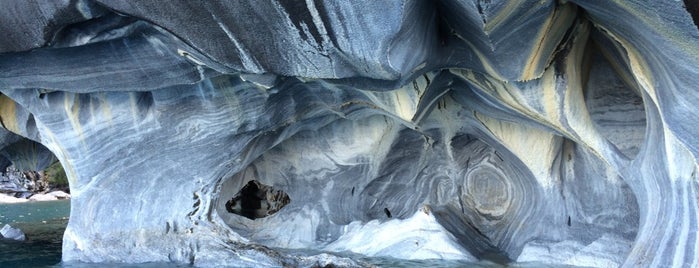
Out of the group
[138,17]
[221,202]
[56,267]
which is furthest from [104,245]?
[138,17]

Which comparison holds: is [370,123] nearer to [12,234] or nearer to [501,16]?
[501,16]

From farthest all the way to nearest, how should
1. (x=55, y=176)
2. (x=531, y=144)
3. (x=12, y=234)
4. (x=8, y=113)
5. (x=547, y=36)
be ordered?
(x=55, y=176) → (x=12, y=234) → (x=8, y=113) → (x=531, y=144) → (x=547, y=36)

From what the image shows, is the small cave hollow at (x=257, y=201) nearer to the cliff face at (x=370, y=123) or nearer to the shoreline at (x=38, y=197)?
the cliff face at (x=370, y=123)

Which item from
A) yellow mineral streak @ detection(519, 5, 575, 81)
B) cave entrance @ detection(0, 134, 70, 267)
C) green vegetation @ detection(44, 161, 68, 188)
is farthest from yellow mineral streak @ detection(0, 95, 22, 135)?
green vegetation @ detection(44, 161, 68, 188)

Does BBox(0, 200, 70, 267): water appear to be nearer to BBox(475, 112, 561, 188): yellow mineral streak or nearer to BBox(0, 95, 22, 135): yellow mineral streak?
BBox(0, 95, 22, 135): yellow mineral streak

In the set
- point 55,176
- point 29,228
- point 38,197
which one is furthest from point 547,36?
point 55,176

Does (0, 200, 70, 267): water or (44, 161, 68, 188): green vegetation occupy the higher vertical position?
(44, 161, 68, 188): green vegetation
